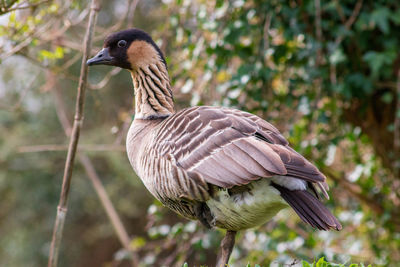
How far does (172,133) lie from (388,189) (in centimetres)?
302

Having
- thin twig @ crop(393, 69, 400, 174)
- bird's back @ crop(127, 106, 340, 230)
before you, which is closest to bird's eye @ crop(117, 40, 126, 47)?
bird's back @ crop(127, 106, 340, 230)

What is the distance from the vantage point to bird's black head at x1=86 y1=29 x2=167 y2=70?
10.6 ft

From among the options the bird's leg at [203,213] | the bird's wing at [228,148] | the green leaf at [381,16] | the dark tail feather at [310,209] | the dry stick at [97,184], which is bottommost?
the dry stick at [97,184]

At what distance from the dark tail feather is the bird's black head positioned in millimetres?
1341

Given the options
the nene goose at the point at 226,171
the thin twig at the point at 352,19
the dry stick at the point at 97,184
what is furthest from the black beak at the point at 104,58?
the thin twig at the point at 352,19

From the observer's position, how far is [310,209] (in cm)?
233

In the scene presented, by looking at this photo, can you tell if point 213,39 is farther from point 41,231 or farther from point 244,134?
point 41,231

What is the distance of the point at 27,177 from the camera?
10039mm

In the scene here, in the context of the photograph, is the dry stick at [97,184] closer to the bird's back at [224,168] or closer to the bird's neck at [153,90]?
the bird's neck at [153,90]

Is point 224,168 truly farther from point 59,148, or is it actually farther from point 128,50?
point 59,148

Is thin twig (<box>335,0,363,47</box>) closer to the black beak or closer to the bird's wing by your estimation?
the bird's wing

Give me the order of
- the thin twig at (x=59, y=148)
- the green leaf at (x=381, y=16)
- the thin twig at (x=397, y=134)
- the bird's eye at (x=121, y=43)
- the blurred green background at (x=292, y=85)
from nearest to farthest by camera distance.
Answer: the bird's eye at (x=121, y=43) → the thin twig at (x=59, y=148) → the green leaf at (x=381, y=16) → the blurred green background at (x=292, y=85) → the thin twig at (x=397, y=134)

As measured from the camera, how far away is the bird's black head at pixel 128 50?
323 cm

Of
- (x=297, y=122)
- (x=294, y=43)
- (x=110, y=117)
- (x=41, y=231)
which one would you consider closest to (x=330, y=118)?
(x=297, y=122)
